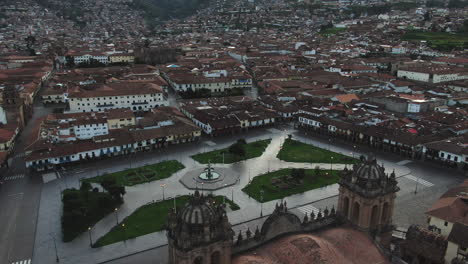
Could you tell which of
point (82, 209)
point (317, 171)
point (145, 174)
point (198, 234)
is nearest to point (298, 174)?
point (317, 171)

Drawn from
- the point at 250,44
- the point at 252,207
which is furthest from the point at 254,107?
the point at 250,44

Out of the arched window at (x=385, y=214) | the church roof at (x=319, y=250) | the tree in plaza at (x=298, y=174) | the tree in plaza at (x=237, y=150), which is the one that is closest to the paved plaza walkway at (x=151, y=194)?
the tree in plaza at (x=237, y=150)

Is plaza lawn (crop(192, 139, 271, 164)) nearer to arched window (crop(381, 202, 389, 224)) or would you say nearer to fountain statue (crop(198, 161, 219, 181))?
fountain statue (crop(198, 161, 219, 181))

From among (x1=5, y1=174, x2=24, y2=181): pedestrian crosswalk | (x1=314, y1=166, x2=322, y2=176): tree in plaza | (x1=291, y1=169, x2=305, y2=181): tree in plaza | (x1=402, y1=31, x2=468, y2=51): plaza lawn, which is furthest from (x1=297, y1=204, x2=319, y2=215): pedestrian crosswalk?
(x1=402, y1=31, x2=468, y2=51): plaza lawn

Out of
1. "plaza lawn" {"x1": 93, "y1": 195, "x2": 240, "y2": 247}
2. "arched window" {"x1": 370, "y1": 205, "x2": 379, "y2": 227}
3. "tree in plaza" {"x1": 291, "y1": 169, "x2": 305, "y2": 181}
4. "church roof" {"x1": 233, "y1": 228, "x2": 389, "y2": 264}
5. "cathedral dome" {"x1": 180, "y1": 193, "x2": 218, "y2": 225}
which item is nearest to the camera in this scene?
"cathedral dome" {"x1": 180, "y1": 193, "x2": 218, "y2": 225}

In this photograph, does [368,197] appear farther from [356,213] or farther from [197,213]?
[197,213]

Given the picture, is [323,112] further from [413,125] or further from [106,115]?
[106,115]
